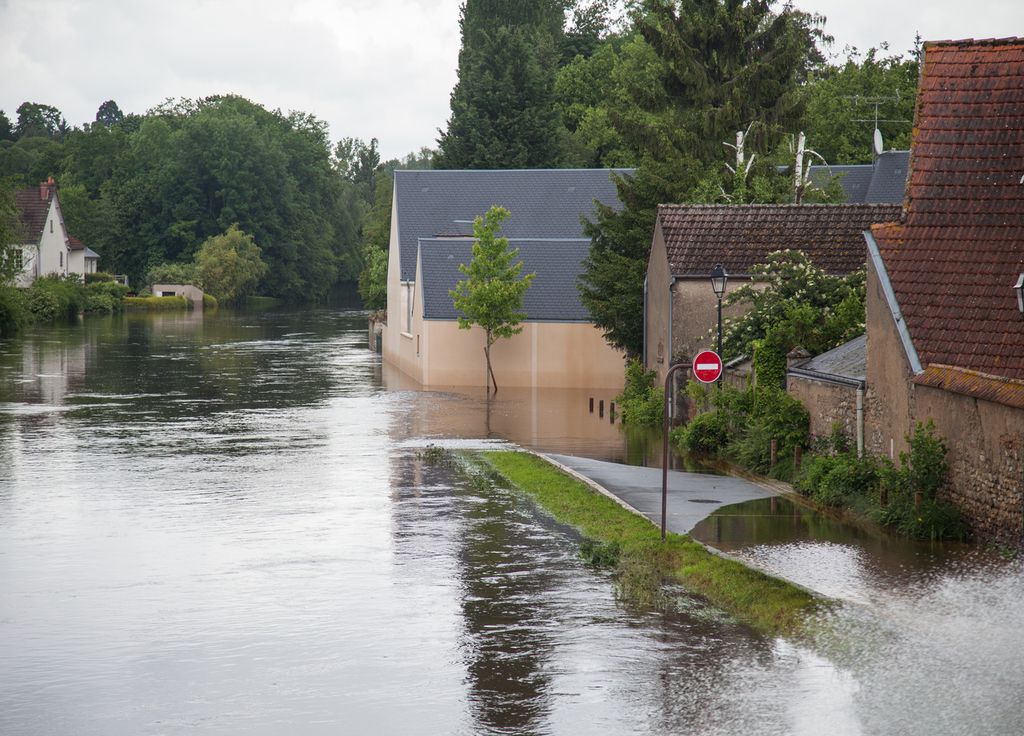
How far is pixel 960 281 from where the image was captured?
62.7 feet

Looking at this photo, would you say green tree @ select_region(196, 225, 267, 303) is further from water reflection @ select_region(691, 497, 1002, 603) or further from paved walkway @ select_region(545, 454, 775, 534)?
water reflection @ select_region(691, 497, 1002, 603)

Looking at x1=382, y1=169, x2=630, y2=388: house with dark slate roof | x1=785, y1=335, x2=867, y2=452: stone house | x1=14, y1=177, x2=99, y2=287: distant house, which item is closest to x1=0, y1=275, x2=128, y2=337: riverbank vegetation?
x1=14, y1=177, x2=99, y2=287: distant house

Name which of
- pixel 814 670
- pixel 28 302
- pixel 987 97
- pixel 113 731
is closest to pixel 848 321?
pixel 987 97

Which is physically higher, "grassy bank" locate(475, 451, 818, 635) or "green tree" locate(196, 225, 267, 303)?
"green tree" locate(196, 225, 267, 303)

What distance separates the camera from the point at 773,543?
57.2 feet

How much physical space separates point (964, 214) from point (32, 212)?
92.1 metres

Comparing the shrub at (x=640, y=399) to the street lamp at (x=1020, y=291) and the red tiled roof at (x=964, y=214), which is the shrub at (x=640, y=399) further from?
the street lamp at (x=1020, y=291)

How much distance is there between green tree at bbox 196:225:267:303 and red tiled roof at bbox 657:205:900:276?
84.8 metres

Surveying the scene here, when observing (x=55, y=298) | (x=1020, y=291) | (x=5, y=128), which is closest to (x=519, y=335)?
(x=1020, y=291)

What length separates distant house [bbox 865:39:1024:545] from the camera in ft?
56.4

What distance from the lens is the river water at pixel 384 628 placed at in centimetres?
1079

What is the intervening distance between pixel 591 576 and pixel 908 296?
699 cm

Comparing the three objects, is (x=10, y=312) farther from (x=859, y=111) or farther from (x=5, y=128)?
(x=5, y=128)

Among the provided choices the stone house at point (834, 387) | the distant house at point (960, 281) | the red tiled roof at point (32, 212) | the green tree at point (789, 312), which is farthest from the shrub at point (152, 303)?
the distant house at point (960, 281)
